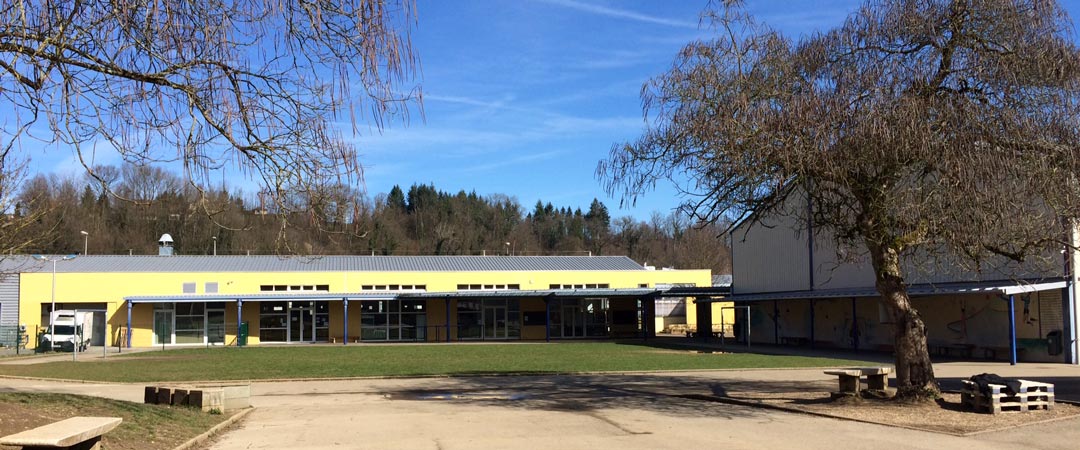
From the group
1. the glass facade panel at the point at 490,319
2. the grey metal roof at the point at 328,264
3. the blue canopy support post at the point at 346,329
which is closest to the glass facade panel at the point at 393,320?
the blue canopy support post at the point at 346,329

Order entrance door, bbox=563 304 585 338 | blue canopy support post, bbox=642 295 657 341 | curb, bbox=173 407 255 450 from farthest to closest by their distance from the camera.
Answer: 1. entrance door, bbox=563 304 585 338
2. blue canopy support post, bbox=642 295 657 341
3. curb, bbox=173 407 255 450

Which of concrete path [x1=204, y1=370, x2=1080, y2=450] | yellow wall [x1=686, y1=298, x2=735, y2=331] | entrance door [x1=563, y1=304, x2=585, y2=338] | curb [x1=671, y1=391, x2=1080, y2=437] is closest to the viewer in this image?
concrete path [x1=204, y1=370, x2=1080, y2=450]

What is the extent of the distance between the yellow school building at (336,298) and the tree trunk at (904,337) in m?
31.0

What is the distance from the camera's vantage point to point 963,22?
12.8m

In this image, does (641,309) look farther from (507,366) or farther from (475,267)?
(507,366)

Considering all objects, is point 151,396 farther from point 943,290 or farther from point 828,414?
point 943,290

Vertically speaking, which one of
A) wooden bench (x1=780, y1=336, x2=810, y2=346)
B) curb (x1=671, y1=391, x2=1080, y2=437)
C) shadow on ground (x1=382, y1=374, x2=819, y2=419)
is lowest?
wooden bench (x1=780, y1=336, x2=810, y2=346)

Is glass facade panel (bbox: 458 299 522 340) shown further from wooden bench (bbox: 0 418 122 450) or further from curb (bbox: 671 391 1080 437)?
wooden bench (bbox: 0 418 122 450)

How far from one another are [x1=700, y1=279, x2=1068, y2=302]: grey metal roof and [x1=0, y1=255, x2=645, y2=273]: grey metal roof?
17.6 metres

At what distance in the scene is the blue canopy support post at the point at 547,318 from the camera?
47.5 metres

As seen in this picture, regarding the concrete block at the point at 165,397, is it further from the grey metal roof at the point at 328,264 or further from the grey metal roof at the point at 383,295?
the grey metal roof at the point at 328,264

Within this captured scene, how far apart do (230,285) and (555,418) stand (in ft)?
129

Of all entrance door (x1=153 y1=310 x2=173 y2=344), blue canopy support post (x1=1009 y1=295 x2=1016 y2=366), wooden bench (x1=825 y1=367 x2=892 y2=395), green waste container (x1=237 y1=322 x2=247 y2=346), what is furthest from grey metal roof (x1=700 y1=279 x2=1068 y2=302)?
entrance door (x1=153 y1=310 x2=173 y2=344)

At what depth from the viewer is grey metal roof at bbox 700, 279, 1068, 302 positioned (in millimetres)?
24797
